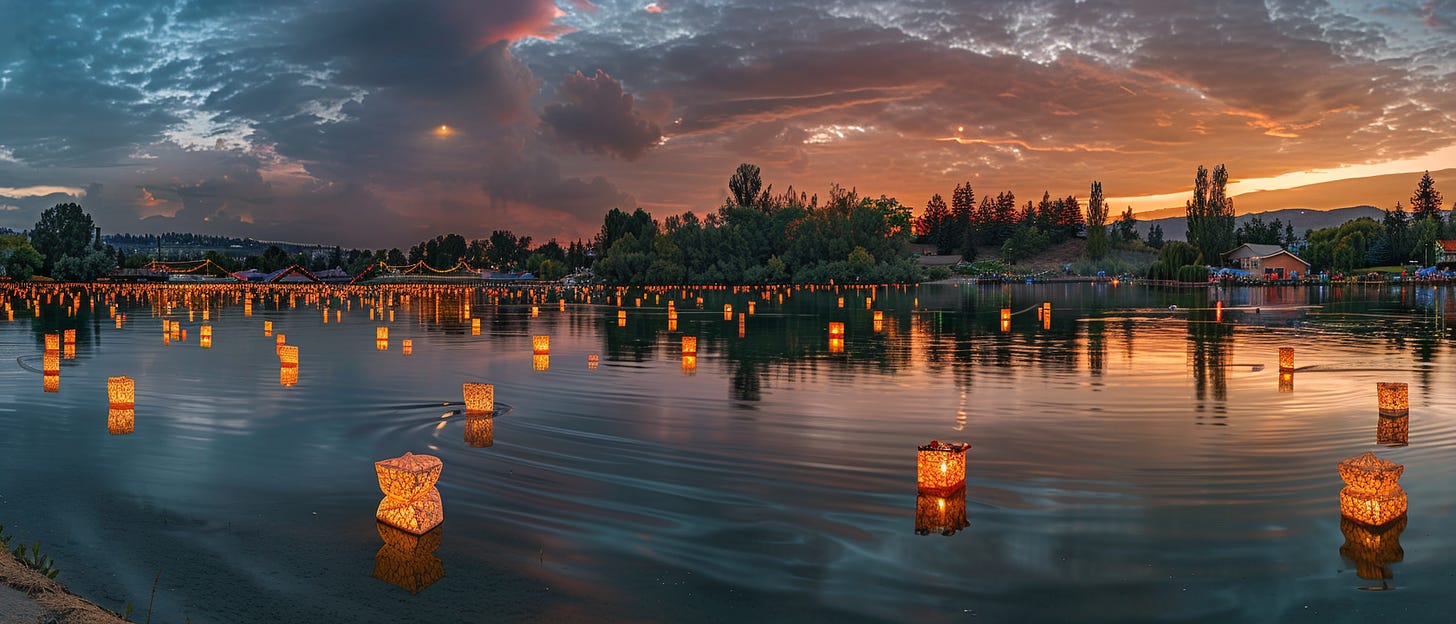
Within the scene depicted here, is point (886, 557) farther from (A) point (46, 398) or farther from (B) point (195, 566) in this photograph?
(A) point (46, 398)

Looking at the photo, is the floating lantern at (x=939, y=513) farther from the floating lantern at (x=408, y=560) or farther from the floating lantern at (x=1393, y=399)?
the floating lantern at (x=1393, y=399)

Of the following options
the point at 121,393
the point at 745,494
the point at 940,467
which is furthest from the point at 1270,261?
the point at 121,393

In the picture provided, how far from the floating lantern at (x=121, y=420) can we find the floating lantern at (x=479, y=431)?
6129 millimetres

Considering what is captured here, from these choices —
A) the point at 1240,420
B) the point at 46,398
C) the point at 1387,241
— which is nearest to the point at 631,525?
the point at 1240,420

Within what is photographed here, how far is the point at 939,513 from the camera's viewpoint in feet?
36.9

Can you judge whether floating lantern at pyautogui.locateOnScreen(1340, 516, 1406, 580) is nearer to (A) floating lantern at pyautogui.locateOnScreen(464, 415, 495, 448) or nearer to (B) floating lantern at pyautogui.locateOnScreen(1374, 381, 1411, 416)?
(B) floating lantern at pyautogui.locateOnScreen(1374, 381, 1411, 416)

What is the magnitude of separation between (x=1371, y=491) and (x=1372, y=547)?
0.89 meters

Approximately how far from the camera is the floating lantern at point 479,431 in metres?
16.0

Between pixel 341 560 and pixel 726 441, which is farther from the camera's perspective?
pixel 726 441

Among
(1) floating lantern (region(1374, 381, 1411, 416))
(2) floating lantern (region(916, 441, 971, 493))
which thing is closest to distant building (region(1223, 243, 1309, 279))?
(1) floating lantern (region(1374, 381, 1411, 416))

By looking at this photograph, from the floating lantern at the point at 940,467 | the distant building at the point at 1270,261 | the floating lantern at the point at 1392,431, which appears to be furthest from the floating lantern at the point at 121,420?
the distant building at the point at 1270,261

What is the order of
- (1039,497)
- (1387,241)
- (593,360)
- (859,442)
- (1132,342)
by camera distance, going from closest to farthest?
1. (1039,497)
2. (859,442)
3. (593,360)
4. (1132,342)
5. (1387,241)

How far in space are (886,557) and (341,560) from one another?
18.2 feet

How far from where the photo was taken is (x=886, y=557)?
31.8ft
